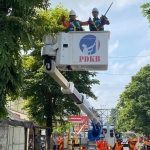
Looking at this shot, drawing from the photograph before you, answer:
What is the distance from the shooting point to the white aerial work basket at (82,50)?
5.86 meters

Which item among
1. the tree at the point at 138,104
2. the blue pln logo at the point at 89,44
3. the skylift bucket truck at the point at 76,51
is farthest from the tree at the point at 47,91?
the tree at the point at 138,104

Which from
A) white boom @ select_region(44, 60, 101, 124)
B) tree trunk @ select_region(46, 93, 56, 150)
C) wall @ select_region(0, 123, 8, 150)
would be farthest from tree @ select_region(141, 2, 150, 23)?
tree trunk @ select_region(46, 93, 56, 150)

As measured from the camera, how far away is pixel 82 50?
595cm

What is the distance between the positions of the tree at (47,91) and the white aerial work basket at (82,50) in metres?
12.0

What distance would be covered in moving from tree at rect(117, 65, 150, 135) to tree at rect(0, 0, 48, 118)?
29359 millimetres

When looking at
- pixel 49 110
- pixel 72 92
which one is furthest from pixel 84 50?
pixel 49 110

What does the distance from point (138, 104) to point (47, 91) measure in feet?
64.5

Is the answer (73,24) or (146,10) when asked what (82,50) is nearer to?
(73,24)

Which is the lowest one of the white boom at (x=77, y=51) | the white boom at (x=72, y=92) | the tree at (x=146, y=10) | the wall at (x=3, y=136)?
the wall at (x=3, y=136)

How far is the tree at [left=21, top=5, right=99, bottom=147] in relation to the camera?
1836cm

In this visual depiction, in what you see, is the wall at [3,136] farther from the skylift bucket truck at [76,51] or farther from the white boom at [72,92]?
the skylift bucket truck at [76,51]

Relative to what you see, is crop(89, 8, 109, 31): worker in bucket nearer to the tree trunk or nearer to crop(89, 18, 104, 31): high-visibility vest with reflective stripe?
crop(89, 18, 104, 31): high-visibility vest with reflective stripe

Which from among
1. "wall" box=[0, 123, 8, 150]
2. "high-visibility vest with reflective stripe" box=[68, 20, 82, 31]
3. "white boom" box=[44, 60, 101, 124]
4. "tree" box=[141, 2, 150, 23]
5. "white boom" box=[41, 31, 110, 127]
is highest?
"tree" box=[141, 2, 150, 23]

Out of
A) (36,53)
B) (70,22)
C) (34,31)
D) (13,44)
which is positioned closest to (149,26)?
(70,22)
